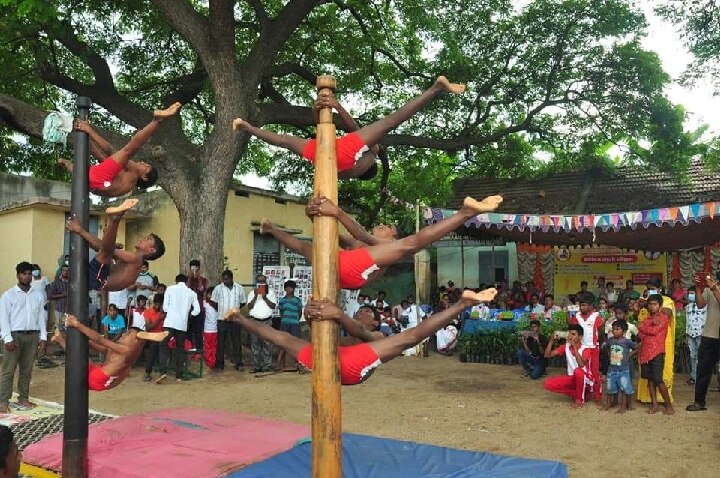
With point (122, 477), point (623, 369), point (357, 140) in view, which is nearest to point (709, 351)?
point (623, 369)

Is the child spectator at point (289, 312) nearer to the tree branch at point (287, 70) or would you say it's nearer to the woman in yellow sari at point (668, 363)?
the tree branch at point (287, 70)

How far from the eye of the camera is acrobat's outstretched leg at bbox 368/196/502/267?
3.31 meters

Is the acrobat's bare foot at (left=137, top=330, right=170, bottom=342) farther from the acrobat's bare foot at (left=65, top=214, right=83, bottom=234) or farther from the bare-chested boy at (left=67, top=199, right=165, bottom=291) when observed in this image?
the acrobat's bare foot at (left=65, top=214, right=83, bottom=234)

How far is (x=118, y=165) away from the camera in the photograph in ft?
15.3

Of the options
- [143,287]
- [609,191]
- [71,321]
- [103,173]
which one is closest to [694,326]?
[609,191]

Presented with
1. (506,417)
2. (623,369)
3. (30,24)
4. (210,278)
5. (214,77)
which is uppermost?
(30,24)

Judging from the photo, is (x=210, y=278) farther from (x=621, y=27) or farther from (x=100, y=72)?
(x=621, y=27)

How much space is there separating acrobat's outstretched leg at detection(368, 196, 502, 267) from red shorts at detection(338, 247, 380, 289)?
0.04 m

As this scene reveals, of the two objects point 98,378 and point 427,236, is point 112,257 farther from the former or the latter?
point 427,236

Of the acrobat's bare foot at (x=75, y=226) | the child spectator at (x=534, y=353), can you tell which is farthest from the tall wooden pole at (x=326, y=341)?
the child spectator at (x=534, y=353)

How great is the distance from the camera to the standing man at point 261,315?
11.1m

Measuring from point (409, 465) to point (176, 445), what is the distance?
196cm

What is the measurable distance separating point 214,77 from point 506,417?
7746 mm

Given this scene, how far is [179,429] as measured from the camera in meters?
5.65
